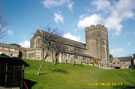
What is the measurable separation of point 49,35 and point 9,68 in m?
19.0

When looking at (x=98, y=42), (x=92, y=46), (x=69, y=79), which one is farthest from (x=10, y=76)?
(x=92, y=46)

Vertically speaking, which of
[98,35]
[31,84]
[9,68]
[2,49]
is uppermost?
[98,35]

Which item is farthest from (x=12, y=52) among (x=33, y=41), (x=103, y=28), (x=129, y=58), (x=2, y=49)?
(x=129, y=58)

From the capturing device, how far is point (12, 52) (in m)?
69.1

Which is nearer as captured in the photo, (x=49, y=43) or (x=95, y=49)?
(x=49, y=43)

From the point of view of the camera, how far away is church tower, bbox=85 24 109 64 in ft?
237

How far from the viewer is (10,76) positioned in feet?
50.7

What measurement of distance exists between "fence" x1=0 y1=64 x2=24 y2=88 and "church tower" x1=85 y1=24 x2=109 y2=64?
5953 cm

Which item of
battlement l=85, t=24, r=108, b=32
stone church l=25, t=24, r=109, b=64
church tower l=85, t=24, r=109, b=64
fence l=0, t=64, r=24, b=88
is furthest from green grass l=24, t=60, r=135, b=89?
battlement l=85, t=24, r=108, b=32

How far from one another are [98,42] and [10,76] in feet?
204

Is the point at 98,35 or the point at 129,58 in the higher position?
the point at 98,35

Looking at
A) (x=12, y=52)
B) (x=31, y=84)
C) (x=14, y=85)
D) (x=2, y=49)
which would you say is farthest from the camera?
(x=12, y=52)

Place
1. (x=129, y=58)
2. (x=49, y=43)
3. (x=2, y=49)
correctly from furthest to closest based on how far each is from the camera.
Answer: (x=129, y=58), (x=2, y=49), (x=49, y=43)

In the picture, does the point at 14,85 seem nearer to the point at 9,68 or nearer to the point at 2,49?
the point at 9,68
